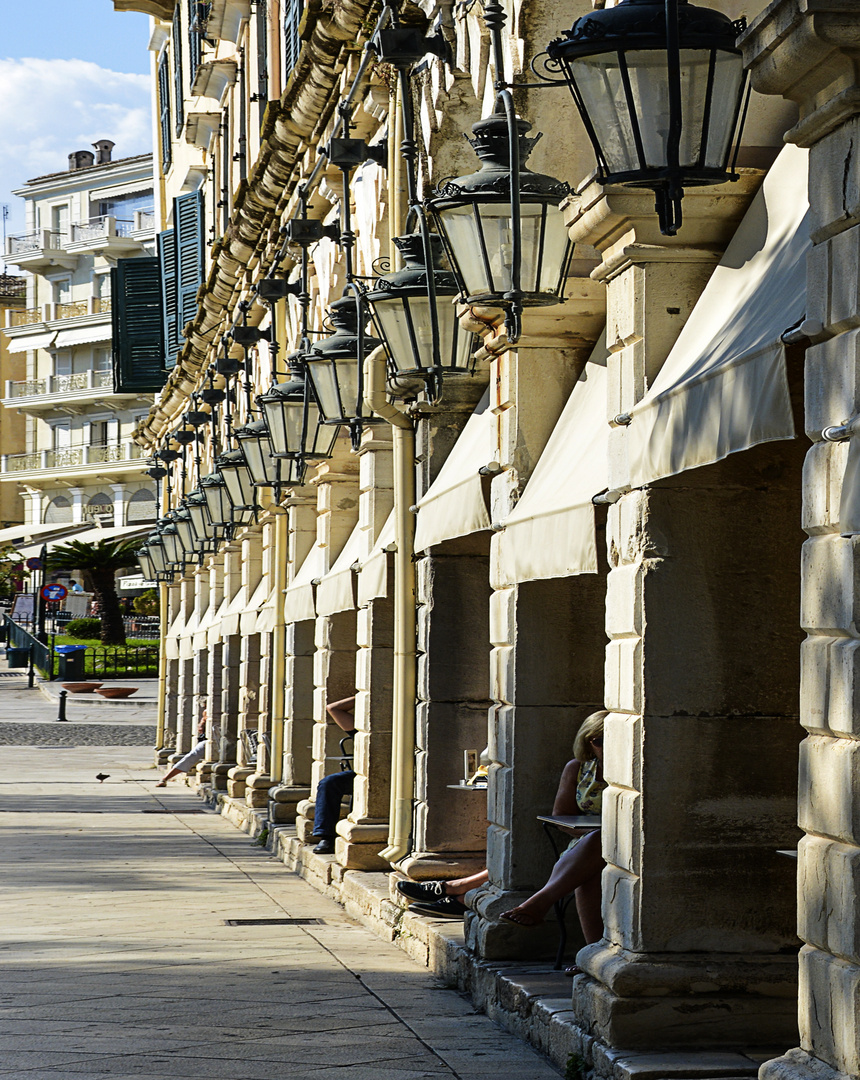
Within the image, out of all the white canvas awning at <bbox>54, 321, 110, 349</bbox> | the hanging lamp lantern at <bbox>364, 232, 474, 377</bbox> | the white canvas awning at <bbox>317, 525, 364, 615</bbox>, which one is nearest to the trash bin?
the white canvas awning at <bbox>54, 321, 110, 349</bbox>

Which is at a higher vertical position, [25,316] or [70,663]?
[25,316]

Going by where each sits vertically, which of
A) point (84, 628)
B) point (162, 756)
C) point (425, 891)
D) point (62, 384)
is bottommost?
point (162, 756)

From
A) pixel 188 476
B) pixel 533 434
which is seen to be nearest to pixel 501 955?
pixel 533 434

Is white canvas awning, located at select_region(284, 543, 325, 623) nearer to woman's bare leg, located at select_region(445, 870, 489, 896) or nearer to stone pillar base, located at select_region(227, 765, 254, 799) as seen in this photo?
stone pillar base, located at select_region(227, 765, 254, 799)

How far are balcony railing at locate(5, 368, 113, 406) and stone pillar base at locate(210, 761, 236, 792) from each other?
49.3 m

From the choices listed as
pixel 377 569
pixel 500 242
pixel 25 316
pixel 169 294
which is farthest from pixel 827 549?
pixel 25 316

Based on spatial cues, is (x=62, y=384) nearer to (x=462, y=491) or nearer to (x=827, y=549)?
(x=462, y=491)

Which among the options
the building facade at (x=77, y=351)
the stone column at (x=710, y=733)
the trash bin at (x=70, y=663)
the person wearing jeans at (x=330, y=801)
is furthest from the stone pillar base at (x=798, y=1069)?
the building facade at (x=77, y=351)

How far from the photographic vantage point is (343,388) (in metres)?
10.8

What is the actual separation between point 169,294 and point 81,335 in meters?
44.2

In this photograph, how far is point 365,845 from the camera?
12180 mm

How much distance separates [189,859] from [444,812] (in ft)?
16.7

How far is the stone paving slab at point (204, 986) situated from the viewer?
6367 millimetres

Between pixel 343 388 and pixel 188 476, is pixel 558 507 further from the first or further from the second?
pixel 188 476
